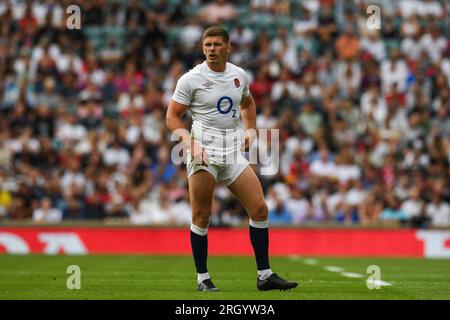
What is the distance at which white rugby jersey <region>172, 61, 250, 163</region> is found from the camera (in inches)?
395

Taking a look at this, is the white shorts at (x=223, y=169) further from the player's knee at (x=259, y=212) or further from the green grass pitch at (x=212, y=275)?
the green grass pitch at (x=212, y=275)

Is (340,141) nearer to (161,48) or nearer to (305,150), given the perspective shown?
(305,150)

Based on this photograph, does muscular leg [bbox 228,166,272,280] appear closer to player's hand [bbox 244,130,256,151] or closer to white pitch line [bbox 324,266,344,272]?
player's hand [bbox 244,130,256,151]

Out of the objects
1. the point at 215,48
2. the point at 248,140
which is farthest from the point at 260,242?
the point at 215,48

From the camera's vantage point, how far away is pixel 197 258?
10.2 meters

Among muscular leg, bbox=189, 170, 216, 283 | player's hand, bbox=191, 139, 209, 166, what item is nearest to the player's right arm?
player's hand, bbox=191, 139, 209, 166

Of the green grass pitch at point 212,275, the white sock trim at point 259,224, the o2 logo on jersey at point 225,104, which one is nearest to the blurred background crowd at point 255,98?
the green grass pitch at point 212,275

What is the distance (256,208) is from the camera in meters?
10.2

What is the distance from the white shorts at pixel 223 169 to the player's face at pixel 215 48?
1.03 meters

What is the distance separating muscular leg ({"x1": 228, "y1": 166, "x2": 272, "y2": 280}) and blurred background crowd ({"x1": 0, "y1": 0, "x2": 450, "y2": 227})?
11498mm

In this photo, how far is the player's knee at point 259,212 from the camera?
10.2 m

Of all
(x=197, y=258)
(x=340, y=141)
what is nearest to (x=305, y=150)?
(x=340, y=141)

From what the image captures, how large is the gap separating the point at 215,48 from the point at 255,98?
50.1 feet
